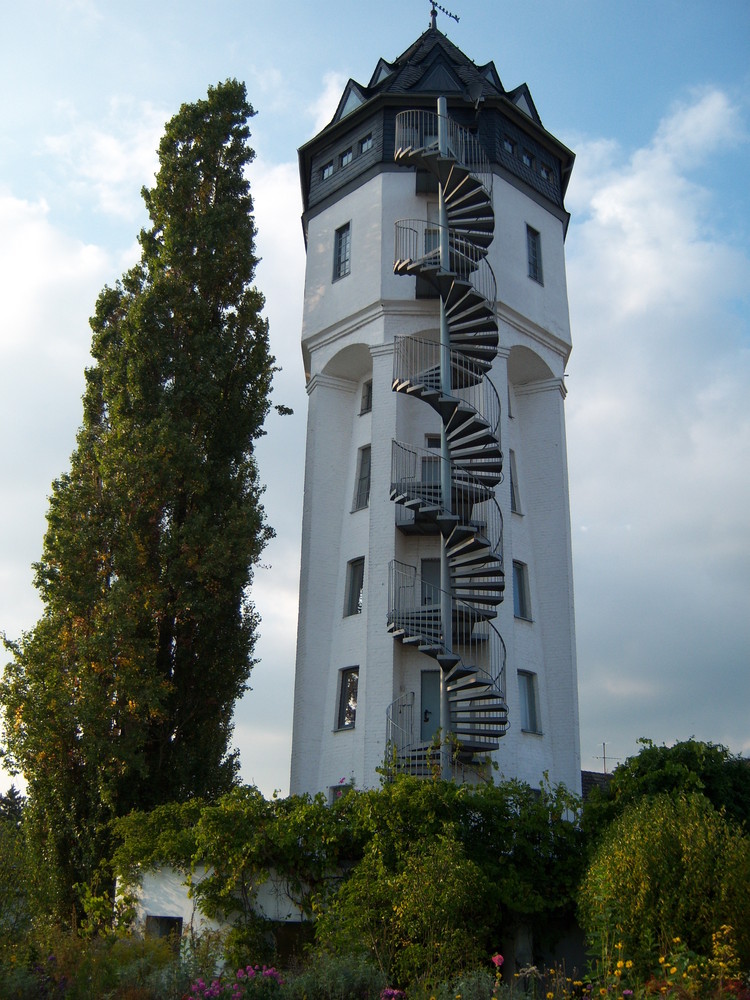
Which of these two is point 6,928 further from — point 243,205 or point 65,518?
point 243,205

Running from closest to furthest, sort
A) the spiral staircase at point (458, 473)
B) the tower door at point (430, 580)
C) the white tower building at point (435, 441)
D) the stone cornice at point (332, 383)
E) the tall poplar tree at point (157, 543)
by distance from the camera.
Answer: the tall poplar tree at point (157, 543) < the spiral staircase at point (458, 473) < the white tower building at point (435, 441) < the tower door at point (430, 580) < the stone cornice at point (332, 383)

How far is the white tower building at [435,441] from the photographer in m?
20.2

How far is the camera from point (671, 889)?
32.6ft

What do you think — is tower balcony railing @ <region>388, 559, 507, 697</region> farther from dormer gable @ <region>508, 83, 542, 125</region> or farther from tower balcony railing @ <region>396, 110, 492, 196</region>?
dormer gable @ <region>508, 83, 542, 125</region>

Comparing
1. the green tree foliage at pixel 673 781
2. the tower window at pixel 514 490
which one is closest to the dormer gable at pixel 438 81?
the tower window at pixel 514 490

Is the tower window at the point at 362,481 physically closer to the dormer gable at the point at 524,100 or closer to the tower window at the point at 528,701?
the tower window at the point at 528,701

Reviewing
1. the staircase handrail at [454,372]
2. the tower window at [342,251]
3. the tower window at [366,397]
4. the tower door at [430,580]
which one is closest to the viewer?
the tower door at [430,580]

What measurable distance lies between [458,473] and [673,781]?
826 cm

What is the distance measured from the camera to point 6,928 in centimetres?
1181

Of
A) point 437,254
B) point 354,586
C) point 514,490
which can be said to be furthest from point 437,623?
point 437,254

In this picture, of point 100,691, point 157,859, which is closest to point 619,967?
point 157,859

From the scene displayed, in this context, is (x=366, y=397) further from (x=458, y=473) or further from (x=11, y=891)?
(x=11, y=891)

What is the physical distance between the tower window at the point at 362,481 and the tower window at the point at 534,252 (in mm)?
6256

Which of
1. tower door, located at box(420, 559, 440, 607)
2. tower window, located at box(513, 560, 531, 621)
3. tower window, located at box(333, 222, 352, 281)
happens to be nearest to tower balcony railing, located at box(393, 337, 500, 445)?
tower door, located at box(420, 559, 440, 607)
